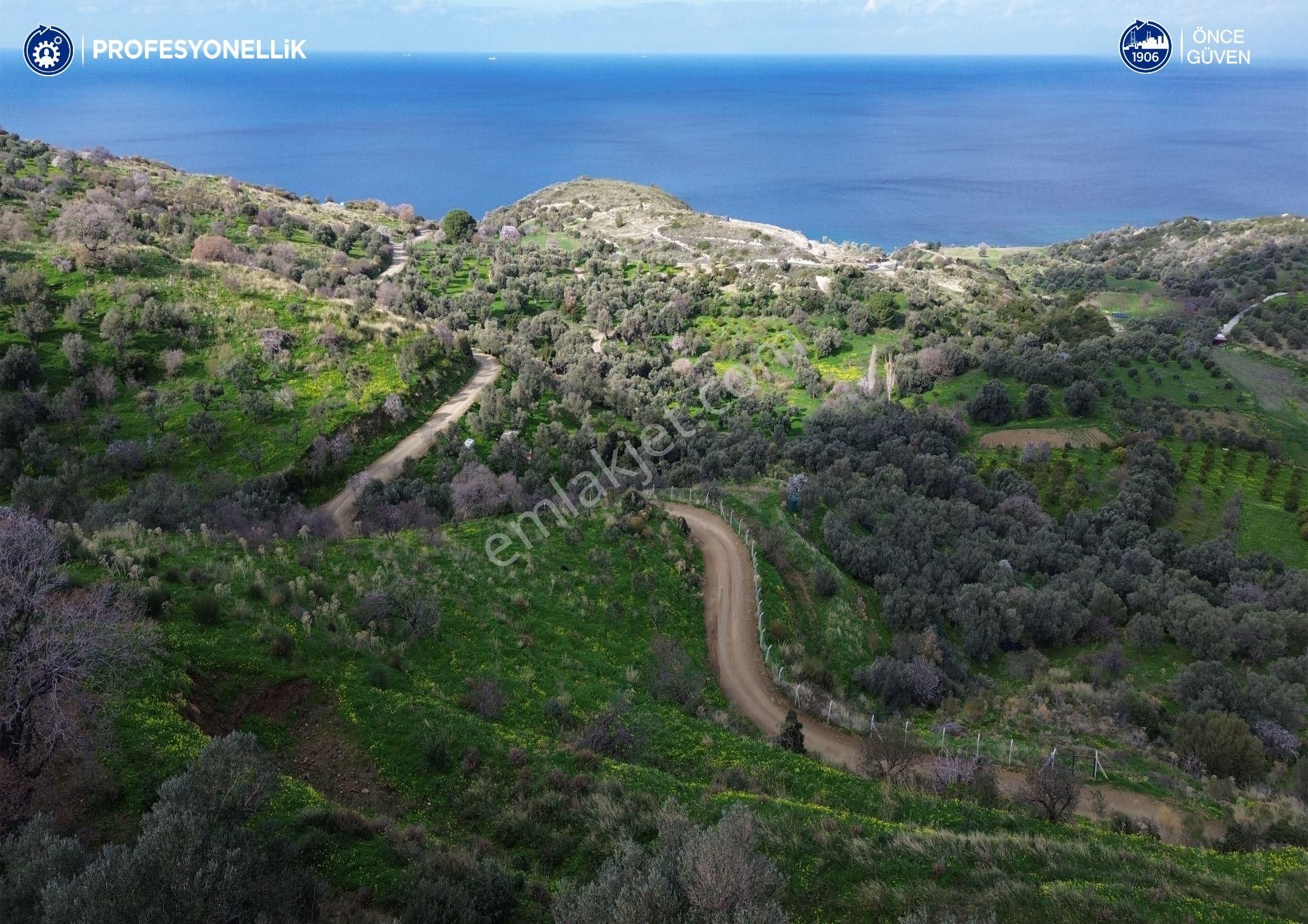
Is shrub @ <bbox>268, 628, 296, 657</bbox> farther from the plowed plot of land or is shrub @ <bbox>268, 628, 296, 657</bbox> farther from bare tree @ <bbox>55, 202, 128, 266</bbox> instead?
the plowed plot of land

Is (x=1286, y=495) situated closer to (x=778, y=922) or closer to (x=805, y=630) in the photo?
(x=805, y=630)

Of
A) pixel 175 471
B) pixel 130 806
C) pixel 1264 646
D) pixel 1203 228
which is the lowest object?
pixel 1264 646

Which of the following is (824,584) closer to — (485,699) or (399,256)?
(485,699)

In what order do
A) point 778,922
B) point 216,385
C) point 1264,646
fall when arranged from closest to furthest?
point 778,922
point 1264,646
point 216,385

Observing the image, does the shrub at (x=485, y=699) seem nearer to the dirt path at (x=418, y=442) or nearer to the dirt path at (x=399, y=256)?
the dirt path at (x=418, y=442)

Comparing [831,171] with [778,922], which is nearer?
[778,922]

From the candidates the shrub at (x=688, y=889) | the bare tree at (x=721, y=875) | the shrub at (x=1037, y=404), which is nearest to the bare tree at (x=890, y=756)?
the shrub at (x=688, y=889)

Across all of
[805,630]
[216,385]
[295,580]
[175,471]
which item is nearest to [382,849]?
[295,580]

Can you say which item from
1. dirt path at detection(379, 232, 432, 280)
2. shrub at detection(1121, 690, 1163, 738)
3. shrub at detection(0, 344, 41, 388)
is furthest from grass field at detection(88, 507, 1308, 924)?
dirt path at detection(379, 232, 432, 280)
